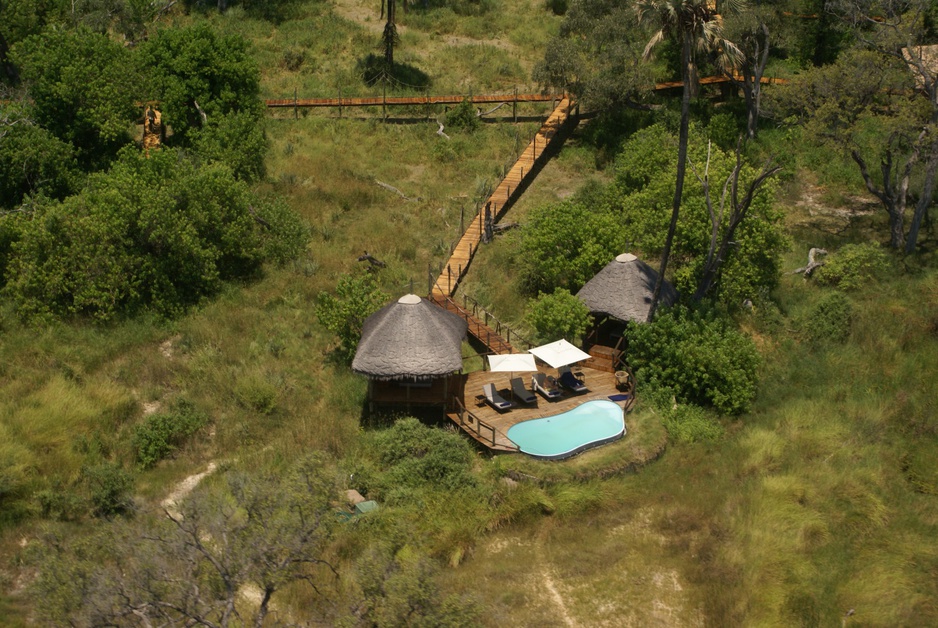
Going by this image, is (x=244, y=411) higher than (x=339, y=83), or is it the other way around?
(x=339, y=83)

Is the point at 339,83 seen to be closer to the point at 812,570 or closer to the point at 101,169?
the point at 101,169

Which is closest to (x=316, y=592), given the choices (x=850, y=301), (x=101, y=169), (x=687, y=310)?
(x=687, y=310)

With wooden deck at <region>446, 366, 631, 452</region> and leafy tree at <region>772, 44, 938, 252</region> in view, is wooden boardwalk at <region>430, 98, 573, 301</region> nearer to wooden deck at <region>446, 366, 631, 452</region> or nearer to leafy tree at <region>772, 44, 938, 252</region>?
wooden deck at <region>446, 366, 631, 452</region>

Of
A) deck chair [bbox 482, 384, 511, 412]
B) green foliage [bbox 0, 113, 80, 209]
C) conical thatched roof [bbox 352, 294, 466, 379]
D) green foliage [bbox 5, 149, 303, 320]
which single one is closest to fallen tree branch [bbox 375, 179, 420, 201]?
green foliage [bbox 5, 149, 303, 320]

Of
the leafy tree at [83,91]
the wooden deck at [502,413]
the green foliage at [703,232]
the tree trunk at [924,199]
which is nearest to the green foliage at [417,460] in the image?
the wooden deck at [502,413]

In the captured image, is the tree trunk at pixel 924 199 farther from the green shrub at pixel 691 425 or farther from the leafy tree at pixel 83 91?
the leafy tree at pixel 83 91

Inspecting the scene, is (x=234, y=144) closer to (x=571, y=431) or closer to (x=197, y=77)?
(x=197, y=77)

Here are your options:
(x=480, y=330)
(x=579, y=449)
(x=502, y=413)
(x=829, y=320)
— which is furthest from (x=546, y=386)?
(x=829, y=320)
